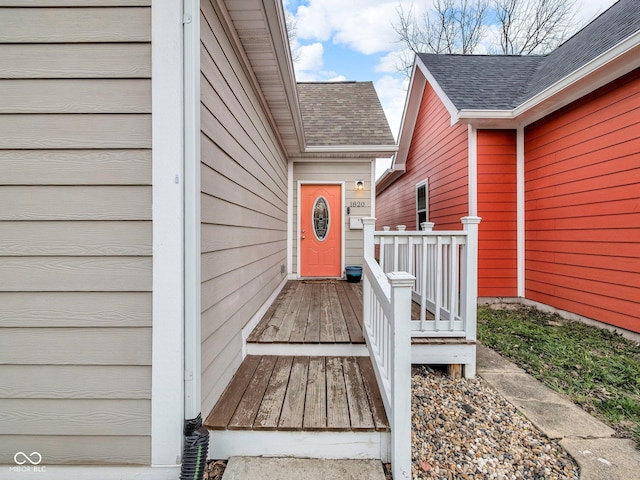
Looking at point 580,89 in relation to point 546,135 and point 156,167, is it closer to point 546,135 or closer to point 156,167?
point 546,135

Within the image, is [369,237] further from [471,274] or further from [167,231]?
[167,231]

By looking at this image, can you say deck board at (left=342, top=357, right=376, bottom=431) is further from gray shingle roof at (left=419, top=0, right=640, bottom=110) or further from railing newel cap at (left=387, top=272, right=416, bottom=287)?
gray shingle roof at (left=419, top=0, right=640, bottom=110)

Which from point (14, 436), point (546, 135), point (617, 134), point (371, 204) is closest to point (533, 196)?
point (546, 135)

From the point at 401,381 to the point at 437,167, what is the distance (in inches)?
212

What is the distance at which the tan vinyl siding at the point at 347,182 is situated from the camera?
5.44m

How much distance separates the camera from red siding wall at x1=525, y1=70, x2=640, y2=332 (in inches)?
121

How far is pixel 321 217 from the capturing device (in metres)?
5.52

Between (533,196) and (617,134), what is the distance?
1257mm

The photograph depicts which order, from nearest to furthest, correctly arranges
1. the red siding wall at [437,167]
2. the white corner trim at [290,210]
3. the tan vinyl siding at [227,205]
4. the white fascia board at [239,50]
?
the tan vinyl siding at [227,205]
the white fascia board at [239,50]
the red siding wall at [437,167]
the white corner trim at [290,210]

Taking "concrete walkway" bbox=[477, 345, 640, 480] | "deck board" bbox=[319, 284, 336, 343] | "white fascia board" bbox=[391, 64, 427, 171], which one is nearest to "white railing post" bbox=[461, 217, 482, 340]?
"concrete walkway" bbox=[477, 345, 640, 480]

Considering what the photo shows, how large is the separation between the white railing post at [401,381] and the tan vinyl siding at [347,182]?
407 cm

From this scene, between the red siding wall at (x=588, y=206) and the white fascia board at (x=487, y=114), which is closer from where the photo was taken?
the red siding wall at (x=588, y=206)

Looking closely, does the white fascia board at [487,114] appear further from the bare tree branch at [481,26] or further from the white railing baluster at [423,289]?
the bare tree branch at [481,26]

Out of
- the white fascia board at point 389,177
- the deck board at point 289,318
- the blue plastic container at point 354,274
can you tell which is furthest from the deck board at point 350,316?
the white fascia board at point 389,177
